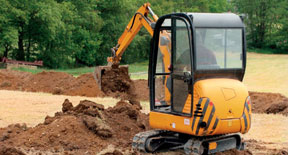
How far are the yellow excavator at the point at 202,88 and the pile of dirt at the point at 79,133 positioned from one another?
93 centimetres

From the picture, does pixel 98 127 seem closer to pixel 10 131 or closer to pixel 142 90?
pixel 10 131

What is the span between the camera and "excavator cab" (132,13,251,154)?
859 centimetres

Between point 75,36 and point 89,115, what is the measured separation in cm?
3355

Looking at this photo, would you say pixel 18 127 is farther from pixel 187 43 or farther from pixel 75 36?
pixel 75 36

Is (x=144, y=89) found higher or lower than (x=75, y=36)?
lower

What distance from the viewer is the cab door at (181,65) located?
880 cm

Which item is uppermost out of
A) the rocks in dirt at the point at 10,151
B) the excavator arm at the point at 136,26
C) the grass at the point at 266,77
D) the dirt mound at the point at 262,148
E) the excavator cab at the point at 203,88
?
the excavator arm at the point at 136,26

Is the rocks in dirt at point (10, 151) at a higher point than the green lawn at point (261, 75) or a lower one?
higher

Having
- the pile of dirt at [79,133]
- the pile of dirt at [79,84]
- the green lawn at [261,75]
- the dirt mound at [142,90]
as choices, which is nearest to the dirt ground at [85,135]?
the pile of dirt at [79,133]

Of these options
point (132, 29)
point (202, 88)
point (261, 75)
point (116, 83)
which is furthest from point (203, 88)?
point (261, 75)

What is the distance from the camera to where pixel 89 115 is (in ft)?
36.3

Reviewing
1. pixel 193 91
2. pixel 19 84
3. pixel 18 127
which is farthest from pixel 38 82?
pixel 193 91

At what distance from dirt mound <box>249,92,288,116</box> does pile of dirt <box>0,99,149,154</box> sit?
6173mm

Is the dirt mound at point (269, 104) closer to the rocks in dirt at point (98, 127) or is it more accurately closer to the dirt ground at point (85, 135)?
the dirt ground at point (85, 135)
